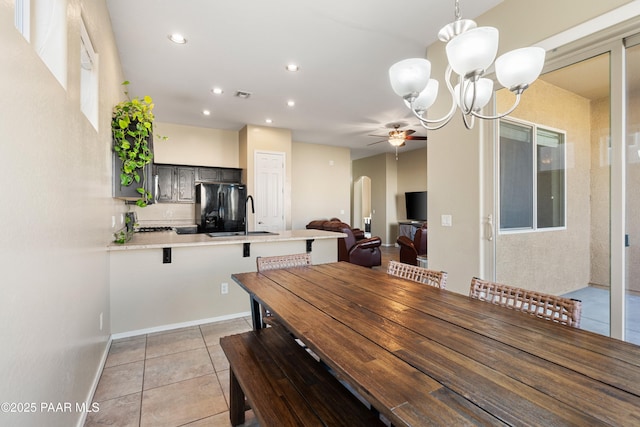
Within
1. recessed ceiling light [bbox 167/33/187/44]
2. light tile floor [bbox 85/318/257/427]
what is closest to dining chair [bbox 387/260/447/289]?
light tile floor [bbox 85/318/257/427]

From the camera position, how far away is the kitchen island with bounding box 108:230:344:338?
286 centimetres

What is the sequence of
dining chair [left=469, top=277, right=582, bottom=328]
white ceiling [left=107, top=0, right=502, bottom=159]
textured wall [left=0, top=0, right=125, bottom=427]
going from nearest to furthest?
1. textured wall [left=0, top=0, right=125, bottom=427]
2. dining chair [left=469, top=277, right=582, bottom=328]
3. white ceiling [left=107, top=0, right=502, bottom=159]

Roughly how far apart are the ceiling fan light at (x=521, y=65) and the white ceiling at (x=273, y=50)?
4.53 ft

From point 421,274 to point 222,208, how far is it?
4177 mm

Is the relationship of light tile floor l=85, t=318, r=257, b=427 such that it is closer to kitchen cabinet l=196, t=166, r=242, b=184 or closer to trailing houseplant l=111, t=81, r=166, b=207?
trailing houseplant l=111, t=81, r=166, b=207

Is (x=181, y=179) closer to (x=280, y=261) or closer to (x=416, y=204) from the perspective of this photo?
(x=280, y=261)

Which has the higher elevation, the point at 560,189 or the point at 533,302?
the point at 560,189

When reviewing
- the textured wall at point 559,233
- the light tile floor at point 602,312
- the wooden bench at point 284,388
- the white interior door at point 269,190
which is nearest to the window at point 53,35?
the wooden bench at point 284,388

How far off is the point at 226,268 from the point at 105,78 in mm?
2108

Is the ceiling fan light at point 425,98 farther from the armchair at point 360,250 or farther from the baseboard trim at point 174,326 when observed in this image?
the armchair at point 360,250

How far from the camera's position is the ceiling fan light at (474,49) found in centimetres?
136

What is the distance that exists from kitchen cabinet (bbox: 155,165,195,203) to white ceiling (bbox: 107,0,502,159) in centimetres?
114

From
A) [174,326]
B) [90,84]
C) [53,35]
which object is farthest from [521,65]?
[174,326]

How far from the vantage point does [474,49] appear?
1379 mm
